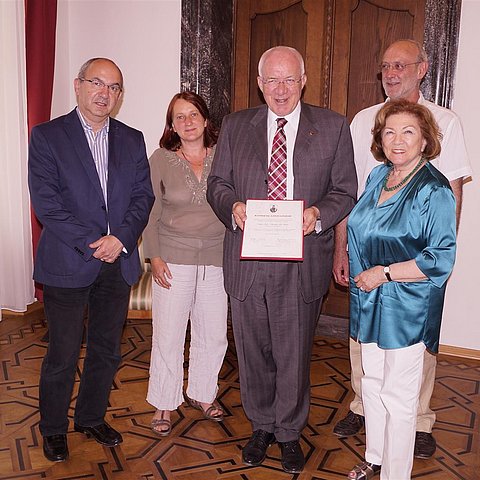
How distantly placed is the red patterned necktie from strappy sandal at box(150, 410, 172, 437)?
1366mm

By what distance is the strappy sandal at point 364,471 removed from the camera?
2.85 metres

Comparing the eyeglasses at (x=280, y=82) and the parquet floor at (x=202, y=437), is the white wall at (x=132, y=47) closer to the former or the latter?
the parquet floor at (x=202, y=437)

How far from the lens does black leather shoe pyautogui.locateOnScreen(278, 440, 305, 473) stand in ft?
9.59

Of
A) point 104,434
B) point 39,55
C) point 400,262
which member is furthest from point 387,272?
point 39,55

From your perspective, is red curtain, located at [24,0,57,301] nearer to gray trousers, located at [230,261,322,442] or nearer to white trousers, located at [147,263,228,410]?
white trousers, located at [147,263,228,410]

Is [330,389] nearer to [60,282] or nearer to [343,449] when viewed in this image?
[343,449]

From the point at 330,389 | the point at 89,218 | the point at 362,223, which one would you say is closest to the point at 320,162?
the point at 362,223

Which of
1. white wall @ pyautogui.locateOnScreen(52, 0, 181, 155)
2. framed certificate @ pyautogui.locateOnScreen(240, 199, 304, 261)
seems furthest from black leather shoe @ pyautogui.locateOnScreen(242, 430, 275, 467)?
white wall @ pyautogui.locateOnScreen(52, 0, 181, 155)

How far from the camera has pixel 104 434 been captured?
3.15 meters

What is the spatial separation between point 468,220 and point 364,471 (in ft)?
6.94

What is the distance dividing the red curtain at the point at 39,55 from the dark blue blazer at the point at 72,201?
2.36m

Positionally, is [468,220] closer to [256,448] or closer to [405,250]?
[405,250]

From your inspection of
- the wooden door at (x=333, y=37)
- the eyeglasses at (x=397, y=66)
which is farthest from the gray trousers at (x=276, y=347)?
the wooden door at (x=333, y=37)

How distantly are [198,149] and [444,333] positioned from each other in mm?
2414
